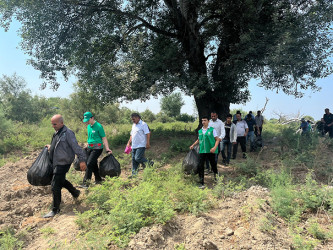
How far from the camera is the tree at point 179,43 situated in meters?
8.14

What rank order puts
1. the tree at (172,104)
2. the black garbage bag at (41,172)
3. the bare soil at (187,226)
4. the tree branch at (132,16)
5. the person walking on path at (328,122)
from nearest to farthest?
the bare soil at (187,226)
the black garbage bag at (41,172)
the tree branch at (132,16)
the person walking on path at (328,122)
the tree at (172,104)

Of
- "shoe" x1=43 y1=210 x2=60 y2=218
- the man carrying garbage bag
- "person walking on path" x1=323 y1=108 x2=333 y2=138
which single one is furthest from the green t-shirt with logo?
"person walking on path" x1=323 y1=108 x2=333 y2=138

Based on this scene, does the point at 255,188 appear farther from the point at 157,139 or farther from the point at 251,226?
the point at 157,139

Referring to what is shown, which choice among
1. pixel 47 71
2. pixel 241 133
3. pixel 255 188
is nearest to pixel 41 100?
pixel 47 71

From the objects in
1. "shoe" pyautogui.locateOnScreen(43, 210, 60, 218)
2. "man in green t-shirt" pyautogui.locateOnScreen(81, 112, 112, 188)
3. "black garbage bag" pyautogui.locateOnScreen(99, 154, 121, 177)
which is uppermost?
"man in green t-shirt" pyautogui.locateOnScreen(81, 112, 112, 188)

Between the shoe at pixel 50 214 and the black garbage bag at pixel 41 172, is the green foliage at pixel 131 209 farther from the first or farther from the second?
the black garbage bag at pixel 41 172

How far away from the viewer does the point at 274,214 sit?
12.0 feet

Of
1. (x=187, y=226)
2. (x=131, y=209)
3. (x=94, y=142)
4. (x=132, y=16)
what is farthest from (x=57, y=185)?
(x=132, y=16)

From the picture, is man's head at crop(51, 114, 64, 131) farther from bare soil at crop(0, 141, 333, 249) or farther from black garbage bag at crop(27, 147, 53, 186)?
bare soil at crop(0, 141, 333, 249)

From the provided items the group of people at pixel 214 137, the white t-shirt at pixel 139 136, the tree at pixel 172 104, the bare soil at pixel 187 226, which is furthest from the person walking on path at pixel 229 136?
the tree at pixel 172 104

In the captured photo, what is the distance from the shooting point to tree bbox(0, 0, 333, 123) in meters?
8.14

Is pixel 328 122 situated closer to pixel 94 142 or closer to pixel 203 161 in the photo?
pixel 203 161

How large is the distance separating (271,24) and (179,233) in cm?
831

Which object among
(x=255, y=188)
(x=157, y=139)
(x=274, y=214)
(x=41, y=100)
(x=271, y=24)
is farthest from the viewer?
(x=41, y=100)
